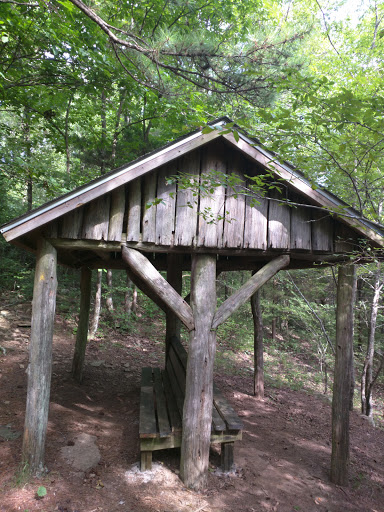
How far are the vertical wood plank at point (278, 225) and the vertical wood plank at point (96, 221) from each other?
2.27 metres

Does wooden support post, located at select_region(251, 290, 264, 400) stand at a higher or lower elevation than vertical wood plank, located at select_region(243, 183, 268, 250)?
lower

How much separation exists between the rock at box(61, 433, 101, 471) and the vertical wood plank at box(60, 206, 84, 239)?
3.10 meters

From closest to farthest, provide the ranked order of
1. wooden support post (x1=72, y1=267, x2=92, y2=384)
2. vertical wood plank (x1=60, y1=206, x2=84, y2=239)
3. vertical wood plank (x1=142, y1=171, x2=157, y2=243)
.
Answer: vertical wood plank (x1=60, y1=206, x2=84, y2=239)
vertical wood plank (x1=142, y1=171, x2=157, y2=243)
wooden support post (x1=72, y1=267, x2=92, y2=384)

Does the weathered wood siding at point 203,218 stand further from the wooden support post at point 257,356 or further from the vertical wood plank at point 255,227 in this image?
the wooden support post at point 257,356

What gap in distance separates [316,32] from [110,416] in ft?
31.1

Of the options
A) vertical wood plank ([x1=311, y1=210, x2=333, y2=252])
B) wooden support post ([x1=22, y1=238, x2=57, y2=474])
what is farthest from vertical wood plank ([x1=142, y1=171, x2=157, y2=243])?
vertical wood plank ([x1=311, y1=210, x2=333, y2=252])

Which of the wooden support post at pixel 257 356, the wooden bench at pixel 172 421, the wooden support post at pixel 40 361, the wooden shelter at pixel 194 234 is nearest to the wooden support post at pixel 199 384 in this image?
the wooden shelter at pixel 194 234

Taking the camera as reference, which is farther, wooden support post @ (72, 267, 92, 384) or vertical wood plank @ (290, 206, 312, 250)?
wooden support post @ (72, 267, 92, 384)

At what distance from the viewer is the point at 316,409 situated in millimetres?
7777

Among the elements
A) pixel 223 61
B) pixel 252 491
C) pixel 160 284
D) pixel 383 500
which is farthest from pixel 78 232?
pixel 383 500

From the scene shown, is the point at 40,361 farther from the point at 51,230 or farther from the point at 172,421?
the point at 172,421

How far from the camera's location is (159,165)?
373cm

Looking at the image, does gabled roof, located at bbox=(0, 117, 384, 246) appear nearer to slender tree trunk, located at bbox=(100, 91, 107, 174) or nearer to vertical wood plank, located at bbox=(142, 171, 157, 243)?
vertical wood plank, located at bbox=(142, 171, 157, 243)

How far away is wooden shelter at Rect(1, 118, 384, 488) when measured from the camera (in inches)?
146
